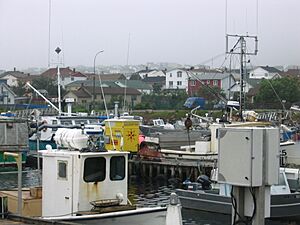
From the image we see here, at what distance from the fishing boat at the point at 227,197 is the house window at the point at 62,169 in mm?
7124

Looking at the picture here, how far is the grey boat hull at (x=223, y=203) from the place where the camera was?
21.0 m

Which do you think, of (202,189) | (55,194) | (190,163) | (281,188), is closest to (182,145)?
(190,163)

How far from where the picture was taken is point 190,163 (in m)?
32.9

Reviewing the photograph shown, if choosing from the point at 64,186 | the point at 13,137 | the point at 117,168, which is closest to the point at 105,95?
the point at 13,137

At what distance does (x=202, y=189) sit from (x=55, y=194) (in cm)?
1090

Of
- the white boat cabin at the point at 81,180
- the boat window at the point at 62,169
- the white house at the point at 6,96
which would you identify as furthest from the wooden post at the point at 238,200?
the white house at the point at 6,96

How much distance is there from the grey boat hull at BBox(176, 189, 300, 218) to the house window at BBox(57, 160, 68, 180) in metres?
9.08

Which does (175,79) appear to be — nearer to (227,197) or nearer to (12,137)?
(227,197)

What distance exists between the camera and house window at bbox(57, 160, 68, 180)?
14036mm

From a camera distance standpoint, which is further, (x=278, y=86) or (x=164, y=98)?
(x=164, y=98)

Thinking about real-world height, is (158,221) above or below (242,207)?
below

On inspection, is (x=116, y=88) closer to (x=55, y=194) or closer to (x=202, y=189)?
(x=202, y=189)

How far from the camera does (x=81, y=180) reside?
45.0 ft

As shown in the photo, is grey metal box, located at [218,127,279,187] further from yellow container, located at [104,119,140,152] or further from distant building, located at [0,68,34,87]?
distant building, located at [0,68,34,87]
